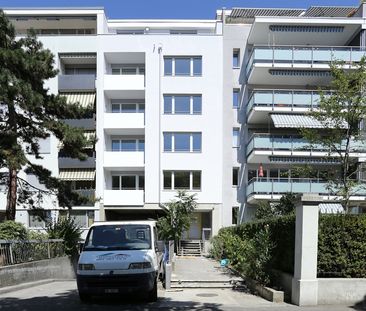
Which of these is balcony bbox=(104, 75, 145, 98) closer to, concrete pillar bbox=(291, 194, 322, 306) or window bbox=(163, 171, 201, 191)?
window bbox=(163, 171, 201, 191)

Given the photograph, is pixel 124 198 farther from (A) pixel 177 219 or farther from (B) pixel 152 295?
(B) pixel 152 295

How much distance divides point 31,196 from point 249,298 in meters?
13.2

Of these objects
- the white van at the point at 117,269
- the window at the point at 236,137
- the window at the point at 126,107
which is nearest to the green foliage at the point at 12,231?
the white van at the point at 117,269

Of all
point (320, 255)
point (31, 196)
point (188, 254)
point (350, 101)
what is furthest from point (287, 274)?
point (188, 254)

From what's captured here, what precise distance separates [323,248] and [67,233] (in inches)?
500

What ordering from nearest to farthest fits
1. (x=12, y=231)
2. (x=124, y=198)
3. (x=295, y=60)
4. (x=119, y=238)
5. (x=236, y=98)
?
(x=119, y=238)
(x=12, y=231)
(x=295, y=60)
(x=124, y=198)
(x=236, y=98)

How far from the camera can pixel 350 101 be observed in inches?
718

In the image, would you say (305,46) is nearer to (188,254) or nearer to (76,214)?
(188,254)

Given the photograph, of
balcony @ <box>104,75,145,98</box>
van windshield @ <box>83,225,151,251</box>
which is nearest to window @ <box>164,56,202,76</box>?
balcony @ <box>104,75,145,98</box>

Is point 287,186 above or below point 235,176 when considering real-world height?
below

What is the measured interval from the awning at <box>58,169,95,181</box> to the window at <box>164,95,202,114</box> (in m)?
7.25

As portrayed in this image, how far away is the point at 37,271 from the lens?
1778 centimetres

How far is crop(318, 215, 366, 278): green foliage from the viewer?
1231 cm

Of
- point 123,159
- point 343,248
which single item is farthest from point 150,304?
point 123,159
